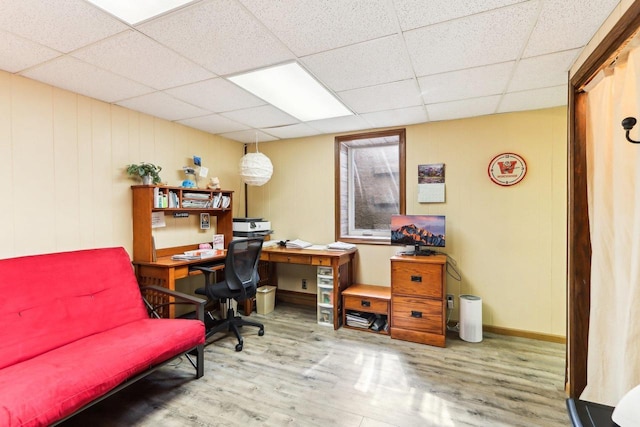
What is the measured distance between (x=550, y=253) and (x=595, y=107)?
1656mm

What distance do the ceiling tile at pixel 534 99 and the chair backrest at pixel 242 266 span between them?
110 inches

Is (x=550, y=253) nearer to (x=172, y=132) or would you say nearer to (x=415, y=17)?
(x=415, y=17)

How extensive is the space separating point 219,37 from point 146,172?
1.78 metres

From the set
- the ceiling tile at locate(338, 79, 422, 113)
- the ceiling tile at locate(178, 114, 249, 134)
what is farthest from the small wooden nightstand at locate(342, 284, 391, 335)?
the ceiling tile at locate(178, 114, 249, 134)

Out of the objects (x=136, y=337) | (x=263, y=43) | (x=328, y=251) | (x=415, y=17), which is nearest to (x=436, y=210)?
(x=328, y=251)

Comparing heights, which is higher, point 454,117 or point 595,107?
point 454,117

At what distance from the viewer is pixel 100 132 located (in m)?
2.77

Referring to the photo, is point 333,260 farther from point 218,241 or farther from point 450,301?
point 218,241

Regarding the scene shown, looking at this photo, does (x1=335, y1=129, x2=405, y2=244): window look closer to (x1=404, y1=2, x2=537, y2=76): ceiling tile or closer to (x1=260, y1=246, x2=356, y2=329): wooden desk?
(x1=260, y1=246, x2=356, y2=329): wooden desk

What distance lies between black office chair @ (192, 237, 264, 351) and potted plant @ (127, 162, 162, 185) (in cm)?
100

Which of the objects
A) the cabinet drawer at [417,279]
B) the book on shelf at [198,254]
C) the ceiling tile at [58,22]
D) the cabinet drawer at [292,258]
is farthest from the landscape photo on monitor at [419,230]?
the ceiling tile at [58,22]

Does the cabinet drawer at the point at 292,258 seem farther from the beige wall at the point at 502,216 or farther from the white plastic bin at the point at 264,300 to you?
the beige wall at the point at 502,216

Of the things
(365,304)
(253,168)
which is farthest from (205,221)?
(365,304)

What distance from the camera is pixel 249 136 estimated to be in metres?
4.13
